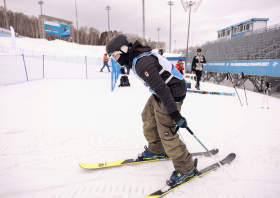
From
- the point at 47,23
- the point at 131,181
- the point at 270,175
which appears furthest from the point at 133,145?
the point at 47,23

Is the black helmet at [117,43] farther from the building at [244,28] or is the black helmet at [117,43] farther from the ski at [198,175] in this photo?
the building at [244,28]

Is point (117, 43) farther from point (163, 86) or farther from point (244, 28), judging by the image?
point (244, 28)

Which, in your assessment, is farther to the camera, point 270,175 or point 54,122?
point 54,122

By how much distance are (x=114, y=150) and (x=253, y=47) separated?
1418 cm

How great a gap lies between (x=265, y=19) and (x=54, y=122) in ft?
73.7

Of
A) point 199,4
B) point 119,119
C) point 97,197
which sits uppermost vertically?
point 199,4

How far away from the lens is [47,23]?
41219mm

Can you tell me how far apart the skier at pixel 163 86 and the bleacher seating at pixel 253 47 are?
10.9m

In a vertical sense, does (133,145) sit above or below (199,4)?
below

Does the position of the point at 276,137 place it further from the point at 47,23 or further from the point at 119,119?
the point at 47,23

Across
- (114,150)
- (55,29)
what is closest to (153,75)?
(114,150)

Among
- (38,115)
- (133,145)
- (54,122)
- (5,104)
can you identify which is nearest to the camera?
(133,145)

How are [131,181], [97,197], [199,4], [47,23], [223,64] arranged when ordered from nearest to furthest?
[97,197] < [131,181] < [223,64] < [199,4] < [47,23]

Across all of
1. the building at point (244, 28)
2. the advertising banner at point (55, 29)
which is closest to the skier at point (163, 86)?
the building at point (244, 28)
